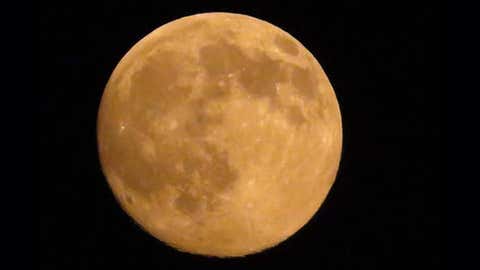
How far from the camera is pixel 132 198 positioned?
419cm

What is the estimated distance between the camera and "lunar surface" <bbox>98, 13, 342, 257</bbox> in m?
3.86

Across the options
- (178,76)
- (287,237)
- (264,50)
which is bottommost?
(287,237)

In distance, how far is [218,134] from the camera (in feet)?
12.5

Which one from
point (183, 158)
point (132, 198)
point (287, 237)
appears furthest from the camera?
point (287, 237)

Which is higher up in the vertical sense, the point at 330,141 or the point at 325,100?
the point at 325,100

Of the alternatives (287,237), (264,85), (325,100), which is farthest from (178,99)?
(287,237)

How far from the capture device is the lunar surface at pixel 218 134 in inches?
152

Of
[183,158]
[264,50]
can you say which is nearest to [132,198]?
[183,158]

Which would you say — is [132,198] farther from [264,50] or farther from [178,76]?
[264,50]

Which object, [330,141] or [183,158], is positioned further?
[330,141]

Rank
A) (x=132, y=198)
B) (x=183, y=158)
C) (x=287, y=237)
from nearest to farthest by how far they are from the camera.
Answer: (x=183, y=158) → (x=132, y=198) → (x=287, y=237)

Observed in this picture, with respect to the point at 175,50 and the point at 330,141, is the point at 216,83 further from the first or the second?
the point at 330,141

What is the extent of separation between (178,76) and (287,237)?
1529 millimetres

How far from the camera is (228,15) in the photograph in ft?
14.4
